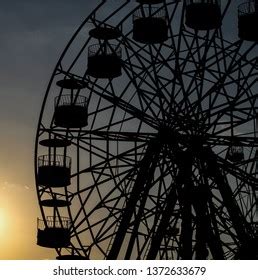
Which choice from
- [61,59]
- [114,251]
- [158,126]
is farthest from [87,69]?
[114,251]

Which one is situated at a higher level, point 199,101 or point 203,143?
point 199,101

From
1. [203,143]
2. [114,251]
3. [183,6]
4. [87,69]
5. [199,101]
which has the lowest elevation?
[114,251]

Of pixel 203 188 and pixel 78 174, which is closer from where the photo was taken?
pixel 203 188

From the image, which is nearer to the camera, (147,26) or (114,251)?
(114,251)

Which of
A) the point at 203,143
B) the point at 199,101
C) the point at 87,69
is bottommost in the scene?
the point at 203,143

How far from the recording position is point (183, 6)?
27828mm

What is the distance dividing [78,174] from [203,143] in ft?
17.6

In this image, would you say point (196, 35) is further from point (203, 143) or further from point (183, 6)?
point (203, 143)

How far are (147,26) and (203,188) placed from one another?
22.4 feet

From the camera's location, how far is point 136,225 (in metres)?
25.0
